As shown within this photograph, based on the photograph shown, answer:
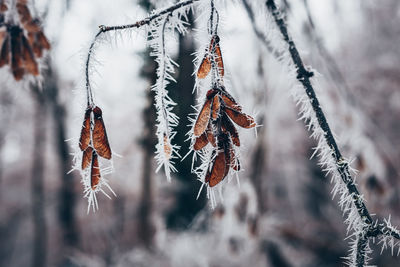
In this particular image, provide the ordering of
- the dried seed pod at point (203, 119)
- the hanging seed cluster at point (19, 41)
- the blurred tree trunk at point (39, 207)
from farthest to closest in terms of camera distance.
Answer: the blurred tree trunk at point (39, 207), the hanging seed cluster at point (19, 41), the dried seed pod at point (203, 119)

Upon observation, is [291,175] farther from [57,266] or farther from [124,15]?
[124,15]

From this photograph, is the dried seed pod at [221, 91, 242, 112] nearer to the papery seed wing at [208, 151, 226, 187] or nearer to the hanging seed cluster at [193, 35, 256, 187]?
the hanging seed cluster at [193, 35, 256, 187]

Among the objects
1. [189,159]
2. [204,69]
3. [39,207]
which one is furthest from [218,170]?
[39,207]

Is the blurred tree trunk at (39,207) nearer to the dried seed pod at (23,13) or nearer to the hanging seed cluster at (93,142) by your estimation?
the dried seed pod at (23,13)

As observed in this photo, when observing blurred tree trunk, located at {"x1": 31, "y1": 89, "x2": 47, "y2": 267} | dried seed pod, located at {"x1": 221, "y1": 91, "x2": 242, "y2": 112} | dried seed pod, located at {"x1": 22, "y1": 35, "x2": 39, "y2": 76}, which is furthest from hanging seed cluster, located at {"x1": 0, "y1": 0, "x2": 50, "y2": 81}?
blurred tree trunk, located at {"x1": 31, "y1": 89, "x2": 47, "y2": 267}

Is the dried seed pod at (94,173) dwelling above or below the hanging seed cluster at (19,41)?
below

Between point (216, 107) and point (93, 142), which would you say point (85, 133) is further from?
point (216, 107)

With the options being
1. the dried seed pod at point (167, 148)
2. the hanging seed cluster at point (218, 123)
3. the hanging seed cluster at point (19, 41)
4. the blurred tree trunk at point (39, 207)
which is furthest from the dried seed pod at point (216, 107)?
the blurred tree trunk at point (39, 207)

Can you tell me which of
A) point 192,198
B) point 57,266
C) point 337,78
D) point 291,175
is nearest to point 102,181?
point 337,78
